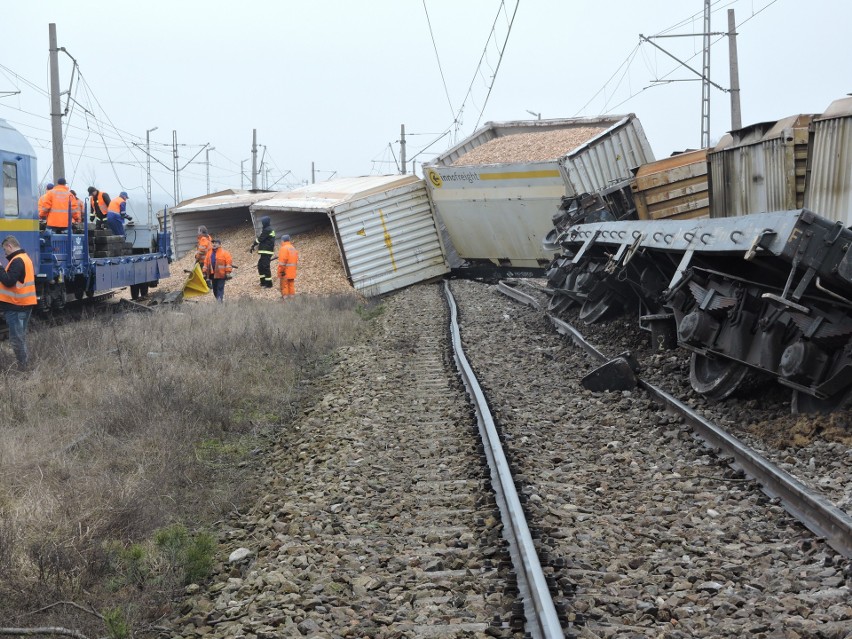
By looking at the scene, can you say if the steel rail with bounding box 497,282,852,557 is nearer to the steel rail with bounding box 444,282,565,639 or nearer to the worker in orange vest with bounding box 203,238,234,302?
the steel rail with bounding box 444,282,565,639

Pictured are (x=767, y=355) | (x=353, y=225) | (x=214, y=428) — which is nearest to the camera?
(x=767, y=355)

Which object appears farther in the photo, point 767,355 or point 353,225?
point 353,225

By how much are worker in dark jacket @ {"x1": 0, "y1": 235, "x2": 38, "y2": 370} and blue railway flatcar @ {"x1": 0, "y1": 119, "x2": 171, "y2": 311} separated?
324 cm

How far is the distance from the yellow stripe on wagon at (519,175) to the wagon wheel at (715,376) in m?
10.0

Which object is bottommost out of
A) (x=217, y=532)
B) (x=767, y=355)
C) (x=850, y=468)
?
(x=217, y=532)

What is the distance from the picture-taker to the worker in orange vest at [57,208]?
15664 millimetres

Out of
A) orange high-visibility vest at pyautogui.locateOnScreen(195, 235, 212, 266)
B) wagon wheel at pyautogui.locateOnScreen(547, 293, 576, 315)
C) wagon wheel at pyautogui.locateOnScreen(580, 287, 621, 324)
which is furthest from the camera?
orange high-visibility vest at pyautogui.locateOnScreen(195, 235, 212, 266)

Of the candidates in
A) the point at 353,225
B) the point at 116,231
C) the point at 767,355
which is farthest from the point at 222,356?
the point at 353,225

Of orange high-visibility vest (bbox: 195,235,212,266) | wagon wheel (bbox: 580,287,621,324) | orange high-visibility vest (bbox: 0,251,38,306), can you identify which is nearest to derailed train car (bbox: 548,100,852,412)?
wagon wheel (bbox: 580,287,621,324)

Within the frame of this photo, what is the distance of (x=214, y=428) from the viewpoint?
→ 7.97 metres

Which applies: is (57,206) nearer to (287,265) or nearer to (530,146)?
(287,265)

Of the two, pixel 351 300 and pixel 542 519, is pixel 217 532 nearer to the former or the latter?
pixel 542 519

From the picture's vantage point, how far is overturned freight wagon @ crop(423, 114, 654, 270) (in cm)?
1855

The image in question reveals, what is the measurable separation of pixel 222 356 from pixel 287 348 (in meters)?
1.28
